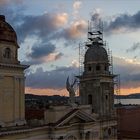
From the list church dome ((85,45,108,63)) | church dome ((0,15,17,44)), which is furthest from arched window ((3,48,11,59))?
church dome ((85,45,108,63))

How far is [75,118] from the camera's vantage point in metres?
38.7

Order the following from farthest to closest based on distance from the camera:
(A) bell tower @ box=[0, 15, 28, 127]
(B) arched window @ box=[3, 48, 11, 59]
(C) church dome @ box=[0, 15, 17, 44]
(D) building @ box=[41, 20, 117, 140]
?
(D) building @ box=[41, 20, 117, 140] → (B) arched window @ box=[3, 48, 11, 59] → (C) church dome @ box=[0, 15, 17, 44] → (A) bell tower @ box=[0, 15, 28, 127]

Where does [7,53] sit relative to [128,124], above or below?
above

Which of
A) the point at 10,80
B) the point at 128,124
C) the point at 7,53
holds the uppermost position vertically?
the point at 7,53

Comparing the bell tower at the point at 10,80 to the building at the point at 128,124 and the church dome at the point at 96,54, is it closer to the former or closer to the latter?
the church dome at the point at 96,54

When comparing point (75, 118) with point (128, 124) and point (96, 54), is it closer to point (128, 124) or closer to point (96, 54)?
point (96, 54)

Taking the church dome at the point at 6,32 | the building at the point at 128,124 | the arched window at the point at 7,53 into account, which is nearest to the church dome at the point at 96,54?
the building at the point at 128,124

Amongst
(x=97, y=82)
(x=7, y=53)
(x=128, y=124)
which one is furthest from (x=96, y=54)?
(x=128, y=124)

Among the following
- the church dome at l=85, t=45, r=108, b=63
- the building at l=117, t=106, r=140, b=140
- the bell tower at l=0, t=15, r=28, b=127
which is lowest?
the building at l=117, t=106, r=140, b=140

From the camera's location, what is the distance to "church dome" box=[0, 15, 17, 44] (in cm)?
3309

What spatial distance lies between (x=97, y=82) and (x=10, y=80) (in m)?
13.2

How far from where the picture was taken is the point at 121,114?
56531 mm

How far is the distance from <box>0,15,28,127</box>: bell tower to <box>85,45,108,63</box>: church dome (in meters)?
12.3

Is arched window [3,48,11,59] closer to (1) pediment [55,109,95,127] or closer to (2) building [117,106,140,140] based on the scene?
(1) pediment [55,109,95,127]
